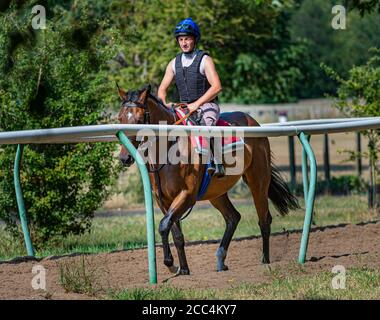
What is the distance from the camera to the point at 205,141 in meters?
9.40

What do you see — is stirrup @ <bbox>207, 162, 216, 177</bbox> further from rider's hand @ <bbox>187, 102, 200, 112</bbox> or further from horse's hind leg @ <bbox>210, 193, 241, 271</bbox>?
horse's hind leg @ <bbox>210, 193, 241, 271</bbox>

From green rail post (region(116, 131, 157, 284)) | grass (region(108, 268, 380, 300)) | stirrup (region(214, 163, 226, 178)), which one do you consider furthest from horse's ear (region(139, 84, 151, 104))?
grass (region(108, 268, 380, 300))

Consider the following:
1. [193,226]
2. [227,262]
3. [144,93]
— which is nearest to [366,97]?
[193,226]

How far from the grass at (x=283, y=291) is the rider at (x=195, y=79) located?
172 centimetres

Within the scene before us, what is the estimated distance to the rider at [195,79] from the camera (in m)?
9.57

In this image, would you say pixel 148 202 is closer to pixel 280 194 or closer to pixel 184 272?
pixel 184 272

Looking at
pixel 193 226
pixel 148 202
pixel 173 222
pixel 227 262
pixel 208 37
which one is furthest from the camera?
pixel 208 37

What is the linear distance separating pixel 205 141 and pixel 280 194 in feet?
7.10

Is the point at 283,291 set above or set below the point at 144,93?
below

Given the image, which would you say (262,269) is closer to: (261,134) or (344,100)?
(261,134)

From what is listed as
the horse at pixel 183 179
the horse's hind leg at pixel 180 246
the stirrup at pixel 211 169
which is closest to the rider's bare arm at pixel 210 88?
the horse at pixel 183 179

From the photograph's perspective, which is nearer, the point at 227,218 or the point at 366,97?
the point at 227,218

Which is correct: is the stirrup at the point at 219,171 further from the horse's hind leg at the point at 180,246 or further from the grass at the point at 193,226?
the grass at the point at 193,226
